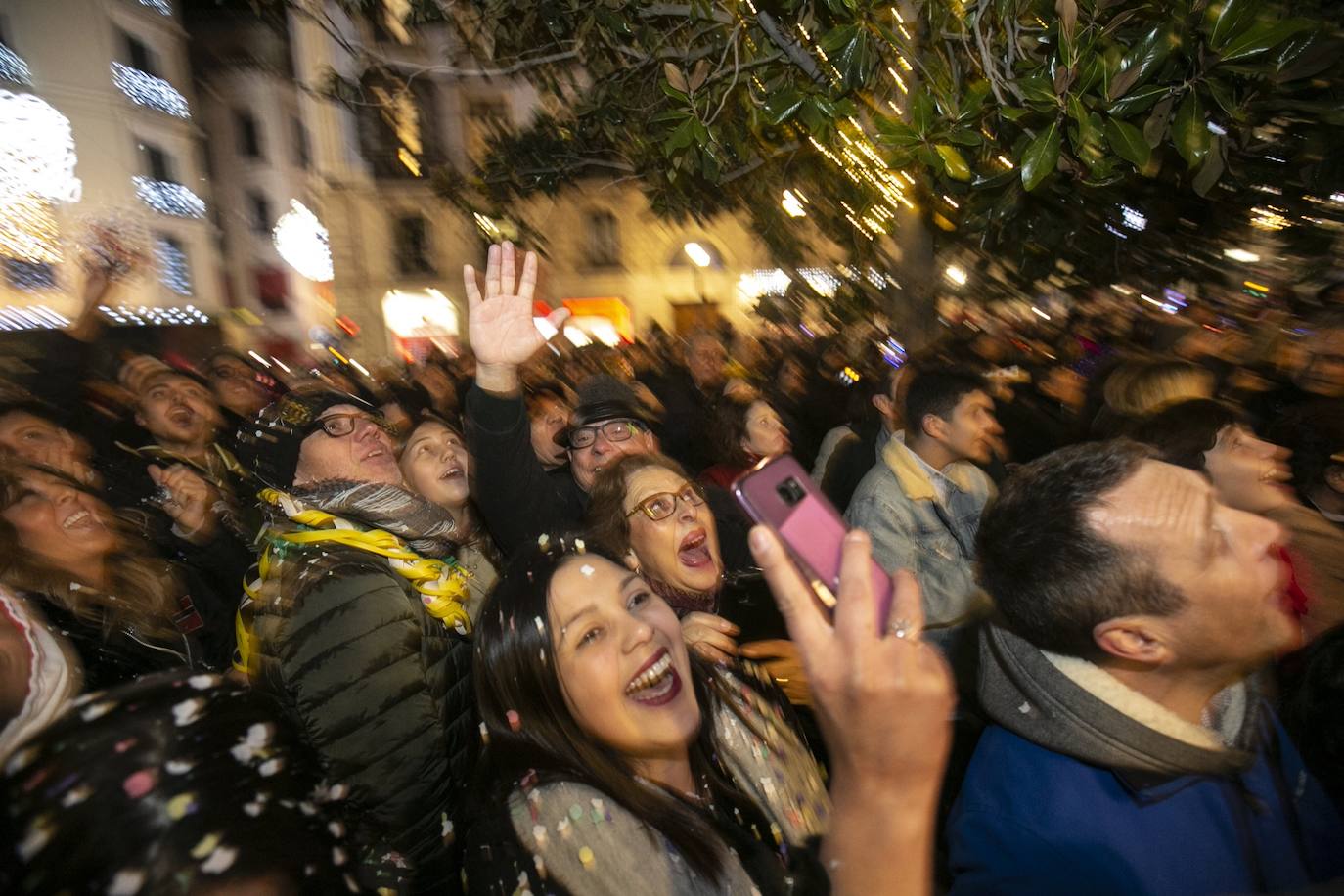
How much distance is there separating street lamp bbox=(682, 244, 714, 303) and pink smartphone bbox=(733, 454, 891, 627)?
22.8 m

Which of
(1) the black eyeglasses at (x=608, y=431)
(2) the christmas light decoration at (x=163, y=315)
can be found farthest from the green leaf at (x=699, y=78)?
(2) the christmas light decoration at (x=163, y=315)

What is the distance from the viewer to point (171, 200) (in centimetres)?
2511

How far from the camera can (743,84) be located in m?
4.07

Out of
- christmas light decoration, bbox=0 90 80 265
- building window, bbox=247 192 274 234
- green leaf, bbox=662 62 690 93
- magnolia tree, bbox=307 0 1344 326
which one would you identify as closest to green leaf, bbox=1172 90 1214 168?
magnolia tree, bbox=307 0 1344 326

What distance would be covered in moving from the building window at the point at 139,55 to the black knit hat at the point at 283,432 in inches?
879

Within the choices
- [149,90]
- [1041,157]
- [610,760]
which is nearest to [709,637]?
[610,760]

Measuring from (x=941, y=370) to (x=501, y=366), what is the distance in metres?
2.12

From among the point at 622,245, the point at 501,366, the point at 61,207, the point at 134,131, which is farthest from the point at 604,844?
the point at 134,131

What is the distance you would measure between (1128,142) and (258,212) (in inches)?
1336

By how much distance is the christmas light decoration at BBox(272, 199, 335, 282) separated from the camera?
2081 cm

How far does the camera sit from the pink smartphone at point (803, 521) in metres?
0.97

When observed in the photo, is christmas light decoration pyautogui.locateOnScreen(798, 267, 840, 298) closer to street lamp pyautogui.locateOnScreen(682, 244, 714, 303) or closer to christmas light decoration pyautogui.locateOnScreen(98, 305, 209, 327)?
street lamp pyautogui.locateOnScreen(682, 244, 714, 303)

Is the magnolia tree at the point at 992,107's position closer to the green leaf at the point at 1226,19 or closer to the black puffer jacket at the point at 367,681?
the green leaf at the point at 1226,19

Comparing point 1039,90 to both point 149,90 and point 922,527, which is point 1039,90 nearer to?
point 922,527
